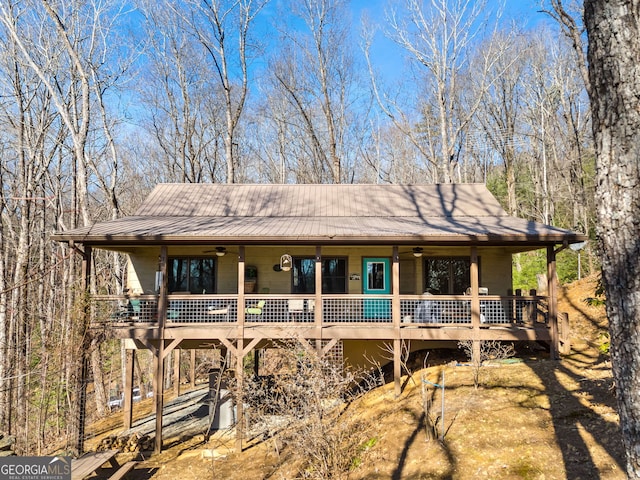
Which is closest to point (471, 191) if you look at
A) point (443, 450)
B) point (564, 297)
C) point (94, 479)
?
point (564, 297)

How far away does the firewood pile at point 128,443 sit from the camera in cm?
1113

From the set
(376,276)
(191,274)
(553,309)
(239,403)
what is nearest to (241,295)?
(239,403)

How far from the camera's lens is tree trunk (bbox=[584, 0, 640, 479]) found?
294 centimetres

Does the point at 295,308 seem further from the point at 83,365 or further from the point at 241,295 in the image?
the point at 83,365

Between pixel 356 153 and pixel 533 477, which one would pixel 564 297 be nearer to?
pixel 533 477

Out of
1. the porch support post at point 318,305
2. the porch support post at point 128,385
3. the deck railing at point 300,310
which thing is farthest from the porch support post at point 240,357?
the porch support post at point 128,385

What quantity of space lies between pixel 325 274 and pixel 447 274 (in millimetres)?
4062

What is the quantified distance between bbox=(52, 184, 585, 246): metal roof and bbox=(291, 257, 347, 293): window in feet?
4.55

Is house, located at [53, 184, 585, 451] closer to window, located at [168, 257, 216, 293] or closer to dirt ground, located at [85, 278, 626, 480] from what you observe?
window, located at [168, 257, 216, 293]

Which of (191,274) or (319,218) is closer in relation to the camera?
(191,274)

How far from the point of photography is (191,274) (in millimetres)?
13477

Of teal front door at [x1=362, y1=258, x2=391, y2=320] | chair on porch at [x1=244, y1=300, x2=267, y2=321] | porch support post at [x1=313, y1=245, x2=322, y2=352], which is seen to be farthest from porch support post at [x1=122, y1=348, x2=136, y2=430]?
teal front door at [x1=362, y1=258, x2=391, y2=320]

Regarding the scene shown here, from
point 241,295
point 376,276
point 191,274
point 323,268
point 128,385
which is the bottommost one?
point 128,385

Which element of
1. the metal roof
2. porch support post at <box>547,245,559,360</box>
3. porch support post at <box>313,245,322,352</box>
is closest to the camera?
the metal roof
